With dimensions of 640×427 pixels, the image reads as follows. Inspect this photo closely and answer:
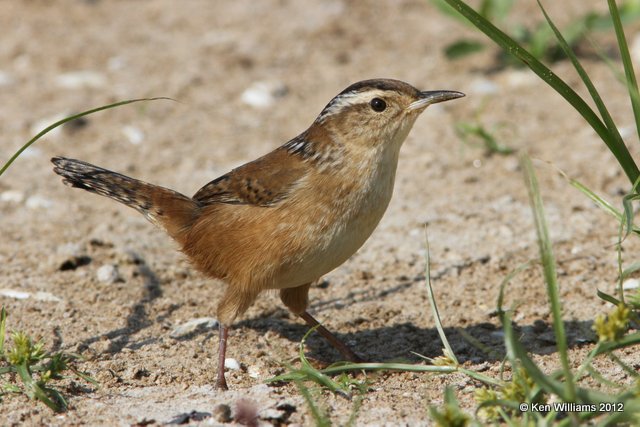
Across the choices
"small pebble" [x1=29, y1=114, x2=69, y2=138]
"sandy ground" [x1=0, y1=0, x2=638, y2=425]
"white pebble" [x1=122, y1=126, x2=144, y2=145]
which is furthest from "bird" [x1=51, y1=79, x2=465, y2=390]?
"small pebble" [x1=29, y1=114, x2=69, y2=138]

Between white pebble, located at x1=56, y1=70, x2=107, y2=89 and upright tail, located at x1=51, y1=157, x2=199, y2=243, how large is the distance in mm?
4266

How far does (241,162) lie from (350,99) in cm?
314

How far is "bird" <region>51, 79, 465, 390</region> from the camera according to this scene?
5301mm

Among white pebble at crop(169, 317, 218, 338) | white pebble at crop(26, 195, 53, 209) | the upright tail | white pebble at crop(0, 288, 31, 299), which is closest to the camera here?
white pebble at crop(169, 317, 218, 338)

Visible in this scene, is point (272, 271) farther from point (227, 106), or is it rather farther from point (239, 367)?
point (227, 106)

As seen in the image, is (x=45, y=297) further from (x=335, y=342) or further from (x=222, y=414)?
(x=222, y=414)

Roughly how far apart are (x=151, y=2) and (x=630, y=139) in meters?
6.81

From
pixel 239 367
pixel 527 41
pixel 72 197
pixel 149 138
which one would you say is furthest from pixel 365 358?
pixel 527 41

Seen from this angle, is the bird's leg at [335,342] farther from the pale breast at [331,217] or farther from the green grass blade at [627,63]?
the green grass blade at [627,63]

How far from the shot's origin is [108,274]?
6668 millimetres

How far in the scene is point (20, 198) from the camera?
317 inches

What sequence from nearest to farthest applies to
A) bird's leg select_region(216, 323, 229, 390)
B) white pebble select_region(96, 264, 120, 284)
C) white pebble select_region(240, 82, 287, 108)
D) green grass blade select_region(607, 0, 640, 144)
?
green grass blade select_region(607, 0, 640, 144) < bird's leg select_region(216, 323, 229, 390) < white pebble select_region(96, 264, 120, 284) < white pebble select_region(240, 82, 287, 108)

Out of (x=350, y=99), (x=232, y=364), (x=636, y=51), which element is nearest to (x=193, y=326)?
(x=232, y=364)

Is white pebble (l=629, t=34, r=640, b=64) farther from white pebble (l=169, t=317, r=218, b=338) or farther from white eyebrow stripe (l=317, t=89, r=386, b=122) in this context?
white pebble (l=169, t=317, r=218, b=338)
